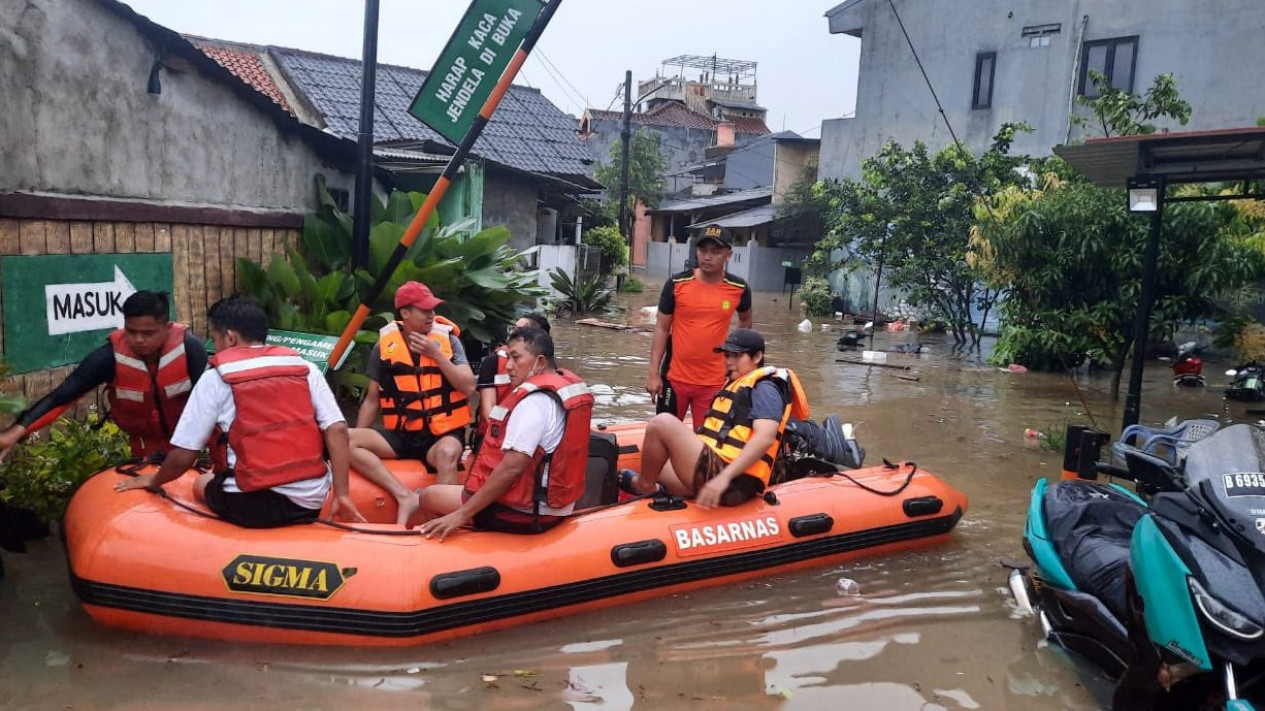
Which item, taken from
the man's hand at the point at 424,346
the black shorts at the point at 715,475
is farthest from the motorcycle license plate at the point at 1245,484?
Answer: the man's hand at the point at 424,346

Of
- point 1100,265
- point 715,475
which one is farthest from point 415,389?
point 1100,265

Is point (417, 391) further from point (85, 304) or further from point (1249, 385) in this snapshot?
point (1249, 385)

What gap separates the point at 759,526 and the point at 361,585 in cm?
191

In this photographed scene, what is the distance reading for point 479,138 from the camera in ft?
51.6

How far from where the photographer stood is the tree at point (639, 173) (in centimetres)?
3338

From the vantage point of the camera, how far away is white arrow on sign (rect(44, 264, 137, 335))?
5023 mm

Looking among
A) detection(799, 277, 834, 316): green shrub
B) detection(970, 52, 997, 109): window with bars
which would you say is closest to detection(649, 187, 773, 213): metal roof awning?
detection(799, 277, 834, 316): green shrub

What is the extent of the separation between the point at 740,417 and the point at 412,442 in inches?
68.1

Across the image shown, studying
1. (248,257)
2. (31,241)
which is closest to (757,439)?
(31,241)

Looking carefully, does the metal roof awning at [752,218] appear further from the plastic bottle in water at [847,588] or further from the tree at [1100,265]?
the plastic bottle in water at [847,588]

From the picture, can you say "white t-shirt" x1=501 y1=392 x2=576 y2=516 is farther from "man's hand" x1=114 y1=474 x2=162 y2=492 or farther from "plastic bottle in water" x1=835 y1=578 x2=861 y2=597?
"plastic bottle in water" x1=835 y1=578 x2=861 y2=597

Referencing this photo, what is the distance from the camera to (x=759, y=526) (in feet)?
14.7

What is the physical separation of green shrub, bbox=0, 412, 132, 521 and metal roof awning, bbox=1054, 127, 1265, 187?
6.31m

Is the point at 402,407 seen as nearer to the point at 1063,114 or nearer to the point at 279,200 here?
the point at 279,200
